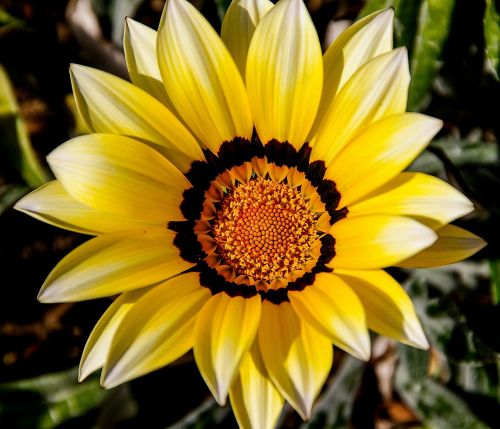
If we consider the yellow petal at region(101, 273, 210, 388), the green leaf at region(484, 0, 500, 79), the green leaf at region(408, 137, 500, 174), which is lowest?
the green leaf at region(408, 137, 500, 174)

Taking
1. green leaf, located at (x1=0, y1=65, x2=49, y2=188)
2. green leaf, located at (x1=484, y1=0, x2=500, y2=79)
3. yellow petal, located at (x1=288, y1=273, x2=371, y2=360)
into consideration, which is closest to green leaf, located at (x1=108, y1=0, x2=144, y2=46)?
green leaf, located at (x1=0, y1=65, x2=49, y2=188)

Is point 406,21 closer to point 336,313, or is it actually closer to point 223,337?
point 336,313

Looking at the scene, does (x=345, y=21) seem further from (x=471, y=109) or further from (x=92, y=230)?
(x=92, y=230)

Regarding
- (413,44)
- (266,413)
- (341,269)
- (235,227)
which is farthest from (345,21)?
(266,413)

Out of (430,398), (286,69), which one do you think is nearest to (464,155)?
(430,398)

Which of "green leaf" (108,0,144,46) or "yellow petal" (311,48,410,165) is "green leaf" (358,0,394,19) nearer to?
"yellow petal" (311,48,410,165)

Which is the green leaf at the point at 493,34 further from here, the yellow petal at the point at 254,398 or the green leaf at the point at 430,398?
the yellow petal at the point at 254,398
